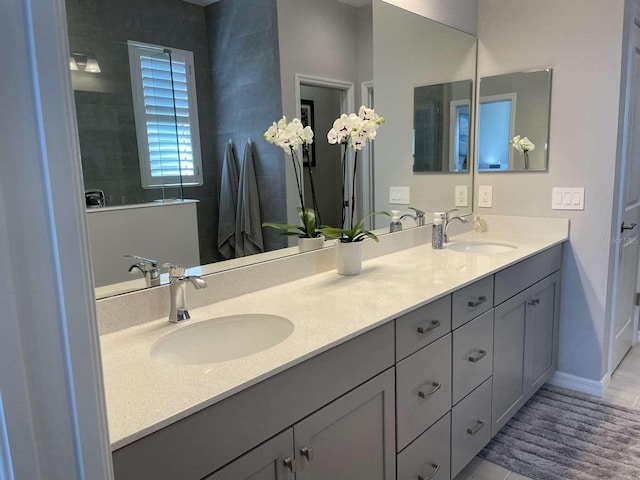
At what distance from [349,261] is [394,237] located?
0.56 m

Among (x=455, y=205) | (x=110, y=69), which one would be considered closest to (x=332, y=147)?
(x=110, y=69)

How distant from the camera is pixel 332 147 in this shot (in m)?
2.08

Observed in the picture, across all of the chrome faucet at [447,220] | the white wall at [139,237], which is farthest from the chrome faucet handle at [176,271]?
the chrome faucet at [447,220]

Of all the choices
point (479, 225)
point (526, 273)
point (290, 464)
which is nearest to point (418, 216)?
point (479, 225)

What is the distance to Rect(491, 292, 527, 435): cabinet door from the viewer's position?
210 cm

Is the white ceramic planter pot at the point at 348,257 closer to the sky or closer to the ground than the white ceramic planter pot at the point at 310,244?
closer to the ground

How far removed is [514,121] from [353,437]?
6.97ft

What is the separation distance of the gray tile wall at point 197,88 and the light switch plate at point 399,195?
0.82m

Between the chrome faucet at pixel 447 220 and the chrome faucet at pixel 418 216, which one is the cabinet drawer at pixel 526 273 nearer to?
the chrome faucet at pixel 447 220

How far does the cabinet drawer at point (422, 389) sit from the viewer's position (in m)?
1.54

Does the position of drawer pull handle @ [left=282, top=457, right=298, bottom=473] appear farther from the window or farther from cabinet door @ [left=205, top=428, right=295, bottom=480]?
the window

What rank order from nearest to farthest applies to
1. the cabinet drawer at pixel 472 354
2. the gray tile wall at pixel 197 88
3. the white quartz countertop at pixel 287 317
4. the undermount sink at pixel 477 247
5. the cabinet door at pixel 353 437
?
the white quartz countertop at pixel 287 317
the cabinet door at pixel 353 437
the gray tile wall at pixel 197 88
the cabinet drawer at pixel 472 354
the undermount sink at pixel 477 247

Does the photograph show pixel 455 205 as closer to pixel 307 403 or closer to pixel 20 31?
pixel 307 403

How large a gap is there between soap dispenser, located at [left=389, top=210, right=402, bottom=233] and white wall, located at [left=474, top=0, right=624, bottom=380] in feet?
2.56
